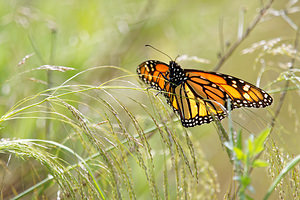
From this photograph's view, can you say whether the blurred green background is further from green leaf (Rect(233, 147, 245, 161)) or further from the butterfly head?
green leaf (Rect(233, 147, 245, 161))

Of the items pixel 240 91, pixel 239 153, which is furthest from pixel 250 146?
pixel 240 91

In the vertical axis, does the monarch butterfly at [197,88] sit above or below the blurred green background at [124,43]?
below

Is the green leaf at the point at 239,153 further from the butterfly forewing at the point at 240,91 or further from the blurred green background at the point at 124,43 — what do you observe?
the blurred green background at the point at 124,43

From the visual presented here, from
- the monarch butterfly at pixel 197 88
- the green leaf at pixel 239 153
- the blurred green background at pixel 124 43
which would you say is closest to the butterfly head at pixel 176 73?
the monarch butterfly at pixel 197 88

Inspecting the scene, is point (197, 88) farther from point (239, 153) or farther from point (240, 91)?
point (239, 153)

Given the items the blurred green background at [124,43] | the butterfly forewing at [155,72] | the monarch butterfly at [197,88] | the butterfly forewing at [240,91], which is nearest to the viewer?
the butterfly forewing at [240,91]

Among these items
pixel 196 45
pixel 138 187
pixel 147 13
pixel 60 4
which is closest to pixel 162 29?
pixel 196 45

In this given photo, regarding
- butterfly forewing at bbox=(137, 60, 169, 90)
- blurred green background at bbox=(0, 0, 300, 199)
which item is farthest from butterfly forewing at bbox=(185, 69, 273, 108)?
blurred green background at bbox=(0, 0, 300, 199)
